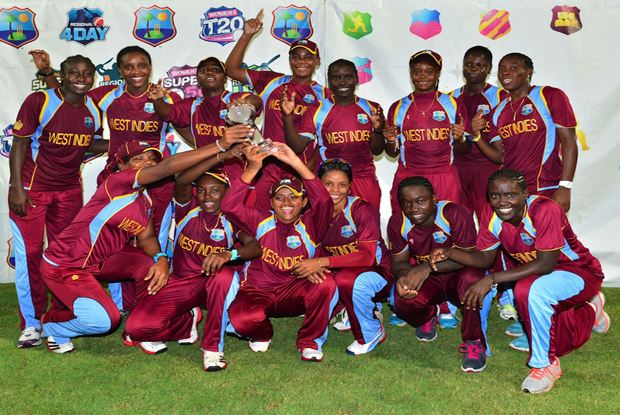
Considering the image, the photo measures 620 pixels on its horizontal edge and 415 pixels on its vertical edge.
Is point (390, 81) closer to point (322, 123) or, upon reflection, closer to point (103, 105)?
point (322, 123)

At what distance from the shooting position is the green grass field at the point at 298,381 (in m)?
3.29

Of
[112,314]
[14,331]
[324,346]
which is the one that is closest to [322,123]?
[324,346]

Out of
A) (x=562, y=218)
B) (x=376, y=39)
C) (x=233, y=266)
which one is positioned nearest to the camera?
(x=562, y=218)

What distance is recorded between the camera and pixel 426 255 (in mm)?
4285

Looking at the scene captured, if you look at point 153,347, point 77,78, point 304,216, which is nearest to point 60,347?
point 153,347

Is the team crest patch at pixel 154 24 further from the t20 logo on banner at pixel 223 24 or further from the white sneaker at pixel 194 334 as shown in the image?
the white sneaker at pixel 194 334

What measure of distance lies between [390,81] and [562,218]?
9.51 feet

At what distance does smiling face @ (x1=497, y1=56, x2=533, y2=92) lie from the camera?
15.3 feet

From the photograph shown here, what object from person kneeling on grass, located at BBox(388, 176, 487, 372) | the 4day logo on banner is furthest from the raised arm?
person kneeling on grass, located at BBox(388, 176, 487, 372)

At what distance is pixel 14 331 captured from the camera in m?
4.68

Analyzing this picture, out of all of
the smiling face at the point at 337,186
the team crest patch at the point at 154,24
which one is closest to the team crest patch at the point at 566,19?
the smiling face at the point at 337,186

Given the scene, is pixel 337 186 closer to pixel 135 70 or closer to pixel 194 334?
pixel 194 334

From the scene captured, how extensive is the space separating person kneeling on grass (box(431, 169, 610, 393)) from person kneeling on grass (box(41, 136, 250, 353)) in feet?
5.97

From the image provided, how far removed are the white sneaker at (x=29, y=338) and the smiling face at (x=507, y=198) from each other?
3.42 metres
